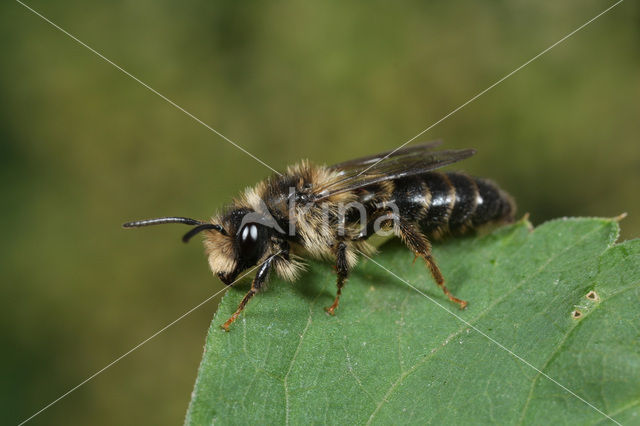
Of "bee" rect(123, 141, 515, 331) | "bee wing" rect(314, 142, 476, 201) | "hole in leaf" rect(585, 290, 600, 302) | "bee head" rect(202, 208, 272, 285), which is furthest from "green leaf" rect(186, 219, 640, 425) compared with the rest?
"bee wing" rect(314, 142, 476, 201)

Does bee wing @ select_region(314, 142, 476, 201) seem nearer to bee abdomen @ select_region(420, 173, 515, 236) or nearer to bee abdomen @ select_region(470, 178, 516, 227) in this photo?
bee abdomen @ select_region(420, 173, 515, 236)

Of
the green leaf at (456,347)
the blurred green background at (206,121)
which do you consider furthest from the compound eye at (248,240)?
the blurred green background at (206,121)

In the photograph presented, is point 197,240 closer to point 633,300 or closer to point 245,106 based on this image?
point 245,106

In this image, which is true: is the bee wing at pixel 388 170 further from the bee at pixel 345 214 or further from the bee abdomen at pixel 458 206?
the bee abdomen at pixel 458 206

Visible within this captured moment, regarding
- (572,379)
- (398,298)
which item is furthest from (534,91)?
(572,379)

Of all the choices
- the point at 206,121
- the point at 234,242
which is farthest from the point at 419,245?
the point at 206,121

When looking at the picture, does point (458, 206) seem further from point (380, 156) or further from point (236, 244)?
point (236, 244)
